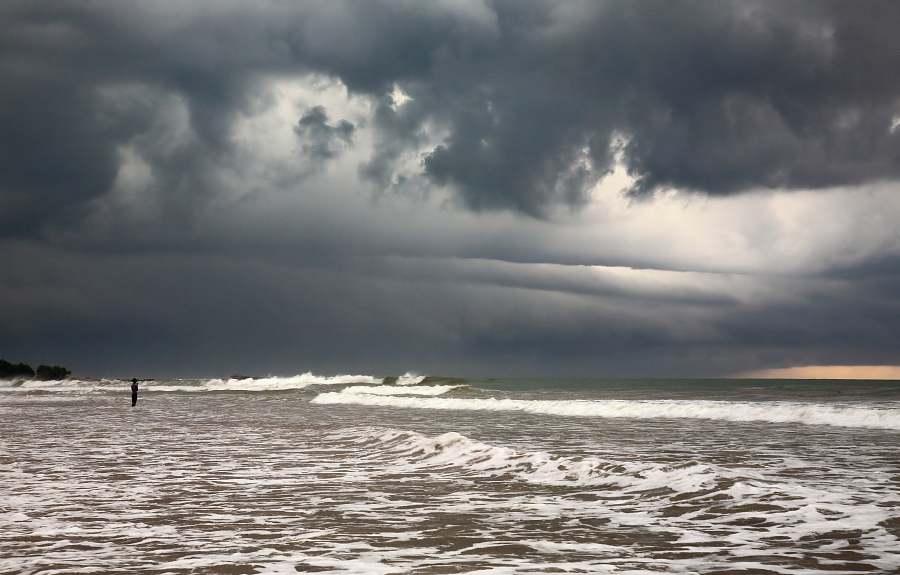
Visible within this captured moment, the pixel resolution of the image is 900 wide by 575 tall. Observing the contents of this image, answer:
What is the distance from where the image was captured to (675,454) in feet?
55.8

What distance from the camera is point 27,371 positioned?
141875 mm

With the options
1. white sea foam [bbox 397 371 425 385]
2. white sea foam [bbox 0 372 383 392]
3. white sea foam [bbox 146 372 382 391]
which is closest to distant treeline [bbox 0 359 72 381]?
white sea foam [bbox 0 372 383 392]

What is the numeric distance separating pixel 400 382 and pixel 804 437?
92904 mm

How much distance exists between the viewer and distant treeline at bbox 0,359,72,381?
137750 millimetres

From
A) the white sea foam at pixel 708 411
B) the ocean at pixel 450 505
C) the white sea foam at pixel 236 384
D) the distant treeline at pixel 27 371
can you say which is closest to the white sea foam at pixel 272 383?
the white sea foam at pixel 236 384

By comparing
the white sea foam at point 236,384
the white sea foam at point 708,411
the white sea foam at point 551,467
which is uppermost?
the white sea foam at point 551,467

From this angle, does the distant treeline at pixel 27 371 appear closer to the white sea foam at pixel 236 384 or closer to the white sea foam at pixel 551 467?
the white sea foam at pixel 236 384

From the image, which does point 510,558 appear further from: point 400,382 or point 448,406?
point 400,382

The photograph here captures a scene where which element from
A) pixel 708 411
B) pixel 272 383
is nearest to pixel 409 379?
pixel 272 383

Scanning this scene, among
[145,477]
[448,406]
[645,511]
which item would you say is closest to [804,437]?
[645,511]

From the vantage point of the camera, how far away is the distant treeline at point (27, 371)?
452 ft

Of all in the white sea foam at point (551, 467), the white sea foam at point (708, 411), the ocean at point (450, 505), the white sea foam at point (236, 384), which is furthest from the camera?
the white sea foam at point (236, 384)

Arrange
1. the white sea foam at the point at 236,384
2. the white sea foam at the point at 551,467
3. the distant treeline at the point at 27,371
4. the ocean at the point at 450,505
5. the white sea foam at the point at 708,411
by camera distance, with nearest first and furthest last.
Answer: the ocean at the point at 450,505, the white sea foam at the point at 551,467, the white sea foam at the point at 708,411, the white sea foam at the point at 236,384, the distant treeline at the point at 27,371

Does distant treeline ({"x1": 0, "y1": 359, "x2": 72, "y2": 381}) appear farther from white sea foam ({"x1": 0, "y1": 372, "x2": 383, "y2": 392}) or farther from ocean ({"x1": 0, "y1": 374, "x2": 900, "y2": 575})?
ocean ({"x1": 0, "y1": 374, "x2": 900, "y2": 575})
